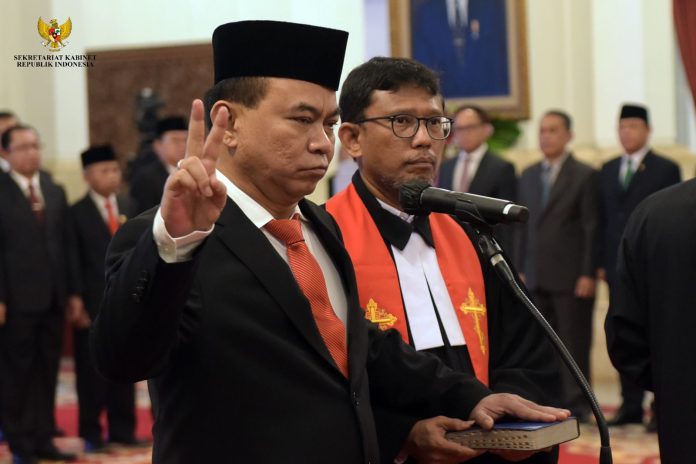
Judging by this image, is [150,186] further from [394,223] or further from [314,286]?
[314,286]

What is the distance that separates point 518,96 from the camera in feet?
35.8

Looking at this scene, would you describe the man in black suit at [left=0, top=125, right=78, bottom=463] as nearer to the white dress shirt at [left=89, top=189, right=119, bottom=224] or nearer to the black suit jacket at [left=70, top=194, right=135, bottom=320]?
the black suit jacket at [left=70, top=194, right=135, bottom=320]

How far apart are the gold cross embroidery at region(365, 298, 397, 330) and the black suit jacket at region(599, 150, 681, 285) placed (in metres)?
5.02

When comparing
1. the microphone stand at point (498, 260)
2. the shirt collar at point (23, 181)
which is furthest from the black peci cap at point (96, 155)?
the microphone stand at point (498, 260)

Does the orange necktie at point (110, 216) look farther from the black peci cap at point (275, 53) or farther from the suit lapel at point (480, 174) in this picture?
the black peci cap at point (275, 53)

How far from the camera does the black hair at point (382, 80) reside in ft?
10.9

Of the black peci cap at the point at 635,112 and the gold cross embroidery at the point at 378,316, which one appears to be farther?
the black peci cap at the point at 635,112

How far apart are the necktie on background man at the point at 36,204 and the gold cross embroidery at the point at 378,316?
4.70 meters

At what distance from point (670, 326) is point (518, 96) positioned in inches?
310

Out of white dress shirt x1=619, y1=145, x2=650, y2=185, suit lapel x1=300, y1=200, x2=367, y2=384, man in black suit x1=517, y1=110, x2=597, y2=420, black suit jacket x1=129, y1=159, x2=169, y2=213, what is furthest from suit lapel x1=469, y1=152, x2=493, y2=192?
suit lapel x1=300, y1=200, x2=367, y2=384

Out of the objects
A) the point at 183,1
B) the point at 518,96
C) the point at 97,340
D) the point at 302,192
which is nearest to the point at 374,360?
the point at 302,192

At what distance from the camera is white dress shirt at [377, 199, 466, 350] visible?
3.22 metres

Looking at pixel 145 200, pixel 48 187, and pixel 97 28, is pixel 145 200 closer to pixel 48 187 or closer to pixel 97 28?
pixel 48 187

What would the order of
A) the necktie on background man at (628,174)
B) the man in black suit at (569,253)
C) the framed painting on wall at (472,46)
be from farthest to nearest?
the framed painting on wall at (472,46), the man in black suit at (569,253), the necktie on background man at (628,174)
